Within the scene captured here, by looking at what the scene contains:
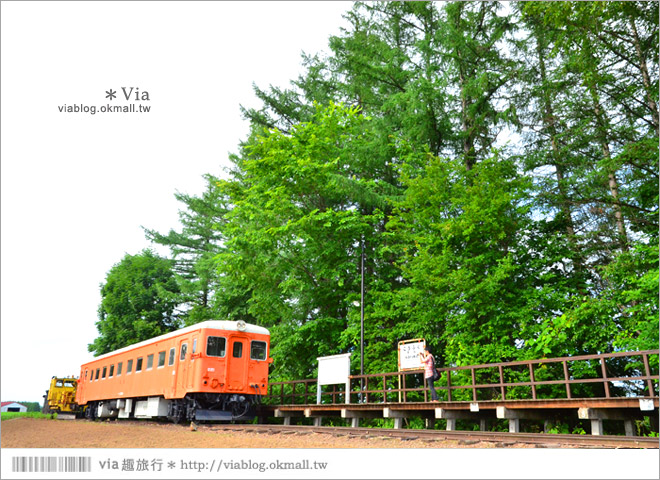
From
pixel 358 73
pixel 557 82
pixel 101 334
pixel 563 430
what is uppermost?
pixel 358 73

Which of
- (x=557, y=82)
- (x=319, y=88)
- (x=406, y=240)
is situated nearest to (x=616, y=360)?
(x=406, y=240)

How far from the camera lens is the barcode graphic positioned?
4.08 meters

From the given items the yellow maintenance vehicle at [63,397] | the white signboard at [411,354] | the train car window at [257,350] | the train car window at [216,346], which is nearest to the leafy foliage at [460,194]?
the white signboard at [411,354]

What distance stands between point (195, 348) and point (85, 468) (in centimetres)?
1128

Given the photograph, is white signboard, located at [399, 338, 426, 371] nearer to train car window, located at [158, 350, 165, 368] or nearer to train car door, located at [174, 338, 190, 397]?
train car door, located at [174, 338, 190, 397]

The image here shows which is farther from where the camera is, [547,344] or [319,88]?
[319,88]

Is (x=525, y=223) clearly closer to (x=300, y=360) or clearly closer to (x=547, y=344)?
(x=547, y=344)

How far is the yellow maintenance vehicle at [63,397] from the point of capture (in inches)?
1118

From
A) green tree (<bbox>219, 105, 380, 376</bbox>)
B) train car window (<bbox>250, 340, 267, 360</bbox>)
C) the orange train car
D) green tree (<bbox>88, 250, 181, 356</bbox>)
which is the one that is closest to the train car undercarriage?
the orange train car

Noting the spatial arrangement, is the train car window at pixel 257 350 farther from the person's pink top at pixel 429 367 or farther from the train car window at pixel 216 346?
the person's pink top at pixel 429 367

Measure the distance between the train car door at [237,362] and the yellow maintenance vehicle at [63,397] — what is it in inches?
649

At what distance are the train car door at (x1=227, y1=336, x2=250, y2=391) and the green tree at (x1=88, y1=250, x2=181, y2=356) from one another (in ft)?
66.0

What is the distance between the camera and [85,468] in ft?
13.4

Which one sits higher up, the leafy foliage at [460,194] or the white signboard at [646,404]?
the leafy foliage at [460,194]
